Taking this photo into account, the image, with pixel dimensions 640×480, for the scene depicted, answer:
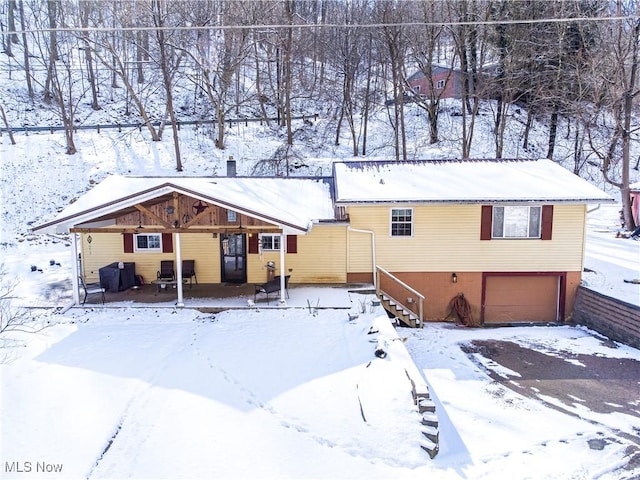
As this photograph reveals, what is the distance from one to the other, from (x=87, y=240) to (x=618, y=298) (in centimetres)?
1564

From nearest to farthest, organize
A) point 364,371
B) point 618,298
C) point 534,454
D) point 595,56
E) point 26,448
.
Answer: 1. point 26,448
2. point 534,454
3. point 364,371
4. point 618,298
5. point 595,56

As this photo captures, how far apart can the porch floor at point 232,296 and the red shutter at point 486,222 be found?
3891 millimetres

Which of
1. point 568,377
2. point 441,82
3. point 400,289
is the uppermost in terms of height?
point 441,82

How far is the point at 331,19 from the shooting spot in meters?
41.4

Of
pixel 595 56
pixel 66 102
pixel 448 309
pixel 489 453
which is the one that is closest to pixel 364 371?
pixel 489 453

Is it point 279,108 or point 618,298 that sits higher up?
point 279,108

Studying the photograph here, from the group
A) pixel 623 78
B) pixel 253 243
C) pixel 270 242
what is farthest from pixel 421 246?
pixel 623 78

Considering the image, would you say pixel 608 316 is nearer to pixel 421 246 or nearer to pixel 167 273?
pixel 421 246

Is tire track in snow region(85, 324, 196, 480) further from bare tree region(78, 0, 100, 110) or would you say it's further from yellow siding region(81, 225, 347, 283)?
bare tree region(78, 0, 100, 110)

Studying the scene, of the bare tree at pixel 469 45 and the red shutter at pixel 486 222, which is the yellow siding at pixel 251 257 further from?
the bare tree at pixel 469 45

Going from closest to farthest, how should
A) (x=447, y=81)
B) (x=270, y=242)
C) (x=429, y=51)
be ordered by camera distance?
(x=270, y=242) → (x=429, y=51) → (x=447, y=81)

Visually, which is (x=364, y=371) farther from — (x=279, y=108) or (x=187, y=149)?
(x=279, y=108)

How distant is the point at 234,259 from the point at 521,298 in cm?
926

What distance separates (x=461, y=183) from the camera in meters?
14.7
